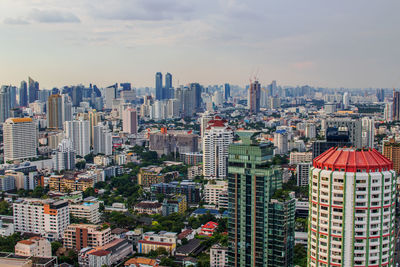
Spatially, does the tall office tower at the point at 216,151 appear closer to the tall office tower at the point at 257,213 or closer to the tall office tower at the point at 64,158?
the tall office tower at the point at 64,158

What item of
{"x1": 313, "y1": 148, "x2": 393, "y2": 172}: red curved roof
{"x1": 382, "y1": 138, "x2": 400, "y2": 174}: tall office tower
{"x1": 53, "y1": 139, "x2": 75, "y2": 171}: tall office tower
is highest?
{"x1": 313, "y1": 148, "x2": 393, "y2": 172}: red curved roof

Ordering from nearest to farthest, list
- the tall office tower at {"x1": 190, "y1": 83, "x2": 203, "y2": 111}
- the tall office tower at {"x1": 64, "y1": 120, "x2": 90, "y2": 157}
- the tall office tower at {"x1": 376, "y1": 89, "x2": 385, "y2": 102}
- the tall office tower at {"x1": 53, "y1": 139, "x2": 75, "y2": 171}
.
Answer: the tall office tower at {"x1": 53, "y1": 139, "x2": 75, "y2": 171} → the tall office tower at {"x1": 64, "y1": 120, "x2": 90, "y2": 157} → the tall office tower at {"x1": 190, "y1": 83, "x2": 203, "y2": 111} → the tall office tower at {"x1": 376, "y1": 89, "x2": 385, "y2": 102}

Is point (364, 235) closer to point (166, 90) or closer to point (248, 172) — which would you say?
point (248, 172)

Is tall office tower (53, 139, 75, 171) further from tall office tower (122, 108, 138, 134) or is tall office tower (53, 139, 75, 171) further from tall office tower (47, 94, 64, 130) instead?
tall office tower (122, 108, 138, 134)

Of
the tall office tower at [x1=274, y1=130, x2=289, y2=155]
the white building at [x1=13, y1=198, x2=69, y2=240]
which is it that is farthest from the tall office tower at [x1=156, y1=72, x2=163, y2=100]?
the white building at [x1=13, y1=198, x2=69, y2=240]

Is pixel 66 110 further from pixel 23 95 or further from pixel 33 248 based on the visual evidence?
pixel 33 248

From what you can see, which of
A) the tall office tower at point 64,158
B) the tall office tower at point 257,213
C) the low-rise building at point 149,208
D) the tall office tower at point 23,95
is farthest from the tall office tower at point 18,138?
the tall office tower at point 23,95
